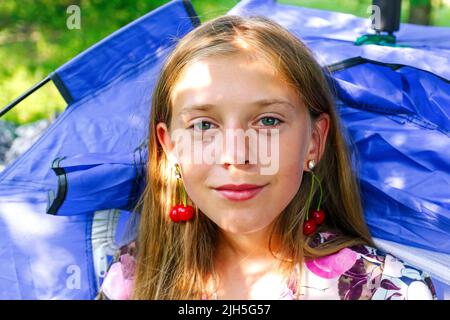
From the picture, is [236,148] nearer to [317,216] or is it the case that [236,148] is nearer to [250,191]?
[250,191]

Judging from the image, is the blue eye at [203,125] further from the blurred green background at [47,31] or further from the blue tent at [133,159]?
the blurred green background at [47,31]

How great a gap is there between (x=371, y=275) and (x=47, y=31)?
331 centimetres

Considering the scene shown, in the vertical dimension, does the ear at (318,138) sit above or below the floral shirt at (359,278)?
above

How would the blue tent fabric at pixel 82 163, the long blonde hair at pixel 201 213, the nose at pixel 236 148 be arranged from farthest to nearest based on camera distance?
the blue tent fabric at pixel 82 163 → the long blonde hair at pixel 201 213 → the nose at pixel 236 148

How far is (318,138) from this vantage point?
146 cm

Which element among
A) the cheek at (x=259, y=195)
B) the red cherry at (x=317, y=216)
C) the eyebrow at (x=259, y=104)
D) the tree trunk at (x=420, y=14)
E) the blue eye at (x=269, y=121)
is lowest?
the red cherry at (x=317, y=216)

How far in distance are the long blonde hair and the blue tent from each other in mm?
89

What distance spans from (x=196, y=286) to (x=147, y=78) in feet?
2.32

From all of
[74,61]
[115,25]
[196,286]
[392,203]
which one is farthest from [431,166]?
[115,25]

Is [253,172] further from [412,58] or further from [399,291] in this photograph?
[412,58]

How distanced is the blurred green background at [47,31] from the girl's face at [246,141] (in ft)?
8.40

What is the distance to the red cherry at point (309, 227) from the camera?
4.86ft

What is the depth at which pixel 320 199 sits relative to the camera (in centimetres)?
153

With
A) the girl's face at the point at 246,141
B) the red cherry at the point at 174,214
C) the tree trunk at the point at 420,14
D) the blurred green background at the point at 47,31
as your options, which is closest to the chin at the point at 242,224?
the girl's face at the point at 246,141
